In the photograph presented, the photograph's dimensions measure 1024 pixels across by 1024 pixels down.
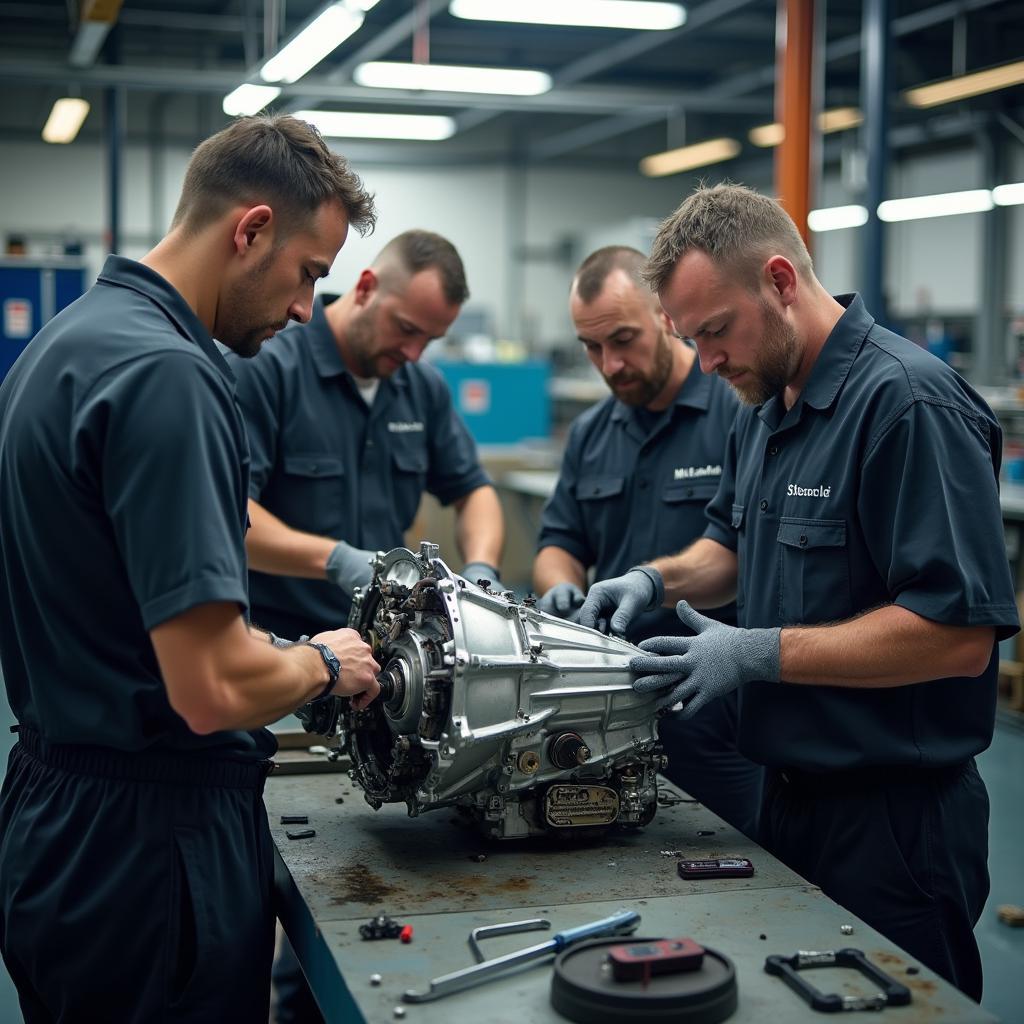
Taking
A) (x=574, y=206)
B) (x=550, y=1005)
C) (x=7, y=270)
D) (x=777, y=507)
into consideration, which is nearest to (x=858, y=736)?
(x=777, y=507)

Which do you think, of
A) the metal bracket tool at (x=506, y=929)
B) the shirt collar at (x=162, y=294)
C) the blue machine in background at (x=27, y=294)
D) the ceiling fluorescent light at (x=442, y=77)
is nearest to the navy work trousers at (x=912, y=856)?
the metal bracket tool at (x=506, y=929)

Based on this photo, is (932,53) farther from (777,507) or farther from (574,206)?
(777,507)

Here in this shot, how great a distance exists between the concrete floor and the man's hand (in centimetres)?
160

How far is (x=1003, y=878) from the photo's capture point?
3.43 metres

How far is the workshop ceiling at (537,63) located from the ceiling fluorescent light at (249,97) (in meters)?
0.12

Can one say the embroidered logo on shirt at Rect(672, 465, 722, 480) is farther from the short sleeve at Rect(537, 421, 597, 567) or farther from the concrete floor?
the concrete floor

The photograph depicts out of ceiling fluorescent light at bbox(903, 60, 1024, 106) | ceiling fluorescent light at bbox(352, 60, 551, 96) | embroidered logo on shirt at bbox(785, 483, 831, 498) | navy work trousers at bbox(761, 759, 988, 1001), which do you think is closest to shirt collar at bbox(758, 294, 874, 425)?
embroidered logo on shirt at bbox(785, 483, 831, 498)

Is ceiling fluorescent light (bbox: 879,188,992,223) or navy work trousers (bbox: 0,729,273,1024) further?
ceiling fluorescent light (bbox: 879,188,992,223)

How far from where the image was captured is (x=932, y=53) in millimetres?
10727

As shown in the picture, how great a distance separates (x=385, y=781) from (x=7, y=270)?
661 centimetres

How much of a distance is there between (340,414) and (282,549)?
0.38 metres

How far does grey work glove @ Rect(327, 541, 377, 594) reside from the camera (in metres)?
2.32

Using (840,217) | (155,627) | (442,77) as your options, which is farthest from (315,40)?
(840,217)

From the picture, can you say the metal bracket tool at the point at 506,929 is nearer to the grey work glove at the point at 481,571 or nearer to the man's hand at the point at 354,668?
the man's hand at the point at 354,668
